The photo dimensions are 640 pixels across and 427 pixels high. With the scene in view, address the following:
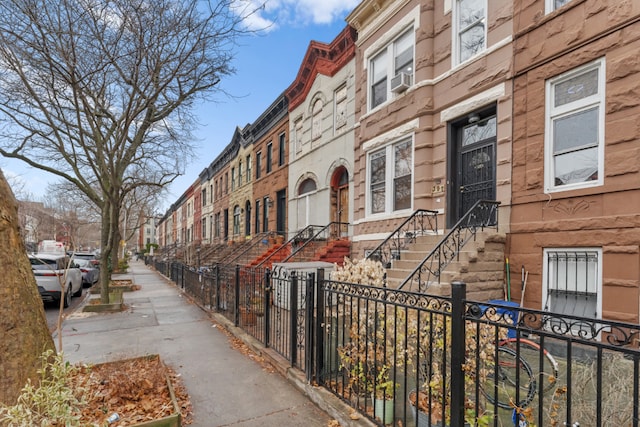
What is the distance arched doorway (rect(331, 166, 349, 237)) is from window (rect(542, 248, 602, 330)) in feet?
24.0

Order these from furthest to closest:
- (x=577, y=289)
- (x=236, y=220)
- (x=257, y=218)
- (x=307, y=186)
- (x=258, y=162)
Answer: (x=236, y=220) → (x=258, y=162) → (x=257, y=218) → (x=307, y=186) → (x=577, y=289)

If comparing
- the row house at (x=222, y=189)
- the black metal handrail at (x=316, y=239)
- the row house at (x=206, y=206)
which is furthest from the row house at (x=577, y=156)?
the row house at (x=206, y=206)

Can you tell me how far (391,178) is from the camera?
10.4m

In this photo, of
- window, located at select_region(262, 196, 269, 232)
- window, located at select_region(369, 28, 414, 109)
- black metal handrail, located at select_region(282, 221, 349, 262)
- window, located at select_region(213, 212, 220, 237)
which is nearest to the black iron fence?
black metal handrail, located at select_region(282, 221, 349, 262)

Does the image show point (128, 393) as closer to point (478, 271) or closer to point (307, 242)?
point (478, 271)

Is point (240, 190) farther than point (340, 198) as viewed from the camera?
Yes

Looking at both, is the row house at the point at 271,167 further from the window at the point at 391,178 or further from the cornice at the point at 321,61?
the window at the point at 391,178

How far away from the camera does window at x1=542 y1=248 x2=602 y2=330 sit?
231 inches

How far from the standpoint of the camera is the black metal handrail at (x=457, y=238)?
22.1 ft

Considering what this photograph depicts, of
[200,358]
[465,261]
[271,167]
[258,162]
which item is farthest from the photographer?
[258,162]

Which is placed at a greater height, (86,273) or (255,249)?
(255,249)

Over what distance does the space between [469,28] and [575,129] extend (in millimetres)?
3705

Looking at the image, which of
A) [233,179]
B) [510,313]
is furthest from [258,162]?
[510,313]

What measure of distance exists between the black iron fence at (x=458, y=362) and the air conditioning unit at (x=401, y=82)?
6679 mm
